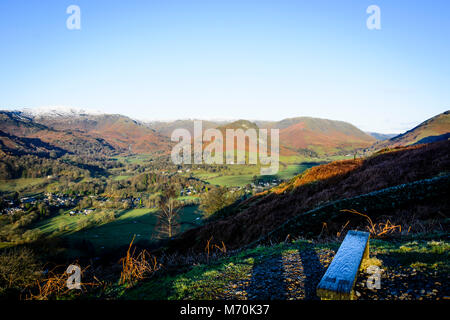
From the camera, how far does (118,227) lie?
56219 mm

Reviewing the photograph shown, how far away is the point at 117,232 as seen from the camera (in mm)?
52406

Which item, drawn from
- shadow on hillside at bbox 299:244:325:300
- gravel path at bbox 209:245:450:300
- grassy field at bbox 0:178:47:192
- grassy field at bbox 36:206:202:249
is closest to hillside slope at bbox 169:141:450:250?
shadow on hillside at bbox 299:244:325:300

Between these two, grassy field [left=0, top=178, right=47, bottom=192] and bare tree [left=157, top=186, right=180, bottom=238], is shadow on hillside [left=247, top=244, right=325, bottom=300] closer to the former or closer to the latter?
bare tree [left=157, top=186, right=180, bottom=238]

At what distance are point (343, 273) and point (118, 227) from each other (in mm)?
63038

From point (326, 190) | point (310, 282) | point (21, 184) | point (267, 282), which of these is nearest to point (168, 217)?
point (326, 190)

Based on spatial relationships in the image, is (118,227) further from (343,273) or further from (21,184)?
(21,184)

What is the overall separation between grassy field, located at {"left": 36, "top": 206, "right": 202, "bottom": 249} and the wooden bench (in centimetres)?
4474

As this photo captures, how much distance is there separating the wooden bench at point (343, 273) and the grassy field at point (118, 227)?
147 ft

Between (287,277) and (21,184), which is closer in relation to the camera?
(287,277)

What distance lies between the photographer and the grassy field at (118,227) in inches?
1869

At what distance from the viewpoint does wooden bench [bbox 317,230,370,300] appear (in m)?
2.41

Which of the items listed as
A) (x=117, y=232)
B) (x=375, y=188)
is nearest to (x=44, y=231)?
(x=117, y=232)

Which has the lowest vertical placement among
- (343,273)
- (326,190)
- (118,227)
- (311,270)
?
(118,227)

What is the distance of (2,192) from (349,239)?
126784 millimetres
